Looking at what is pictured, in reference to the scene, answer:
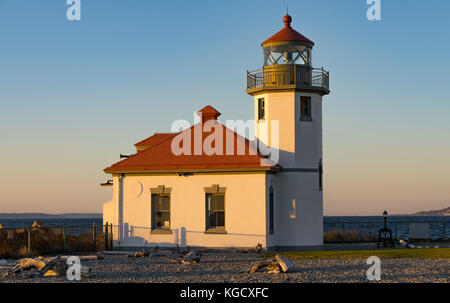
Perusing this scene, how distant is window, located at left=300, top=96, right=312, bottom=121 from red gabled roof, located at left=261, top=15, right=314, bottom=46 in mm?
2329

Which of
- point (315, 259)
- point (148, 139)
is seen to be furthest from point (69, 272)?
point (148, 139)

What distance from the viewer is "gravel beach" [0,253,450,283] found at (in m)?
15.9

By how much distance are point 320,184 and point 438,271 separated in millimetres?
9697

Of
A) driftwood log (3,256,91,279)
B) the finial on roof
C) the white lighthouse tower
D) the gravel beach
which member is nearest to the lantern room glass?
the white lighthouse tower

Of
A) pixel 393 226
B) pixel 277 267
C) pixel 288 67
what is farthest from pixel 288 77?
pixel 393 226

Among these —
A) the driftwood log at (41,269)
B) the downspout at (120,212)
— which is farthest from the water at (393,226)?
the driftwood log at (41,269)

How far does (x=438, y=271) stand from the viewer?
17469 mm

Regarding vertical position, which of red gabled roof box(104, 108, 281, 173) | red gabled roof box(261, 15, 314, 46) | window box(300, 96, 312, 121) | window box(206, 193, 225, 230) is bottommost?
window box(206, 193, 225, 230)

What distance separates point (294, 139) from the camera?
85.5ft

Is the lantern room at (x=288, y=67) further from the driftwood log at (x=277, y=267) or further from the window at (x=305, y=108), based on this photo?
the driftwood log at (x=277, y=267)

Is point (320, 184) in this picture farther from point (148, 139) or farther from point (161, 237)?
point (148, 139)

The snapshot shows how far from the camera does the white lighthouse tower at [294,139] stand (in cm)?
2609

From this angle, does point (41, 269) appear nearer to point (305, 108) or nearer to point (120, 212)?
point (120, 212)

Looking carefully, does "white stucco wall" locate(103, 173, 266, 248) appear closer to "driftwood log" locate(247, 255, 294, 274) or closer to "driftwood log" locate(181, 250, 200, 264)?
"driftwood log" locate(181, 250, 200, 264)
